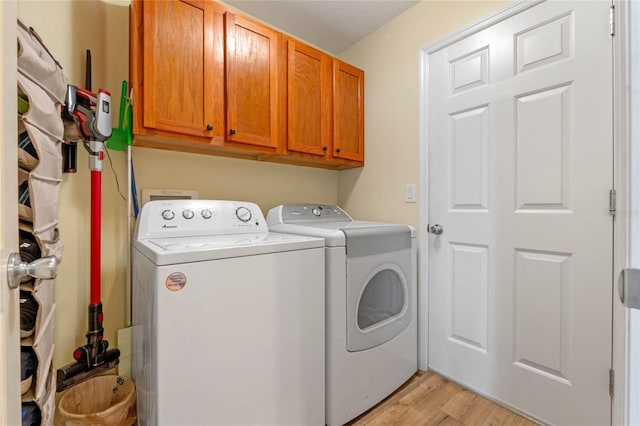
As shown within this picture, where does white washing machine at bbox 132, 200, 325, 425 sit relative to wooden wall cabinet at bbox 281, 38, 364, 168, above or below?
below

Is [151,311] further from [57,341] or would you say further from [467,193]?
[467,193]

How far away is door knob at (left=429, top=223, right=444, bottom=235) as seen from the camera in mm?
1772

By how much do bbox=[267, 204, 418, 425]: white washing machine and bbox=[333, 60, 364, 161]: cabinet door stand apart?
692mm

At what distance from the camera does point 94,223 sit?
129 centimetres

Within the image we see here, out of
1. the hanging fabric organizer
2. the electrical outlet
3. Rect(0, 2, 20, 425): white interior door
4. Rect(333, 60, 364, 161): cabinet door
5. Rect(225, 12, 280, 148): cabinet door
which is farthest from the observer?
Rect(333, 60, 364, 161): cabinet door

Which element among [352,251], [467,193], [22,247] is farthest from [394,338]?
[22,247]

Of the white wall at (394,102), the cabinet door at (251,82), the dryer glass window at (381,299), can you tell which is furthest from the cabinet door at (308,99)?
the dryer glass window at (381,299)

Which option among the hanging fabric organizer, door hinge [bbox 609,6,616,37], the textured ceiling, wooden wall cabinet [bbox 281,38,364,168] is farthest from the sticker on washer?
door hinge [bbox 609,6,616,37]

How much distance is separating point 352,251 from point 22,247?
3.92 ft

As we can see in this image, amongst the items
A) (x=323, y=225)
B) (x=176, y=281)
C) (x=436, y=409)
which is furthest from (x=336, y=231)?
(x=436, y=409)

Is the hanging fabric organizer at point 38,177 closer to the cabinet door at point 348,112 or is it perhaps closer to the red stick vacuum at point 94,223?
the red stick vacuum at point 94,223

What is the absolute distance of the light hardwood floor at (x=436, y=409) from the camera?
1.39 m

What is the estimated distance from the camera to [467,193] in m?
1.65

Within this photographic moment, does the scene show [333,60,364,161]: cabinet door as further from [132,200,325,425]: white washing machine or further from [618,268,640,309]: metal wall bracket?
[618,268,640,309]: metal wall bracket
